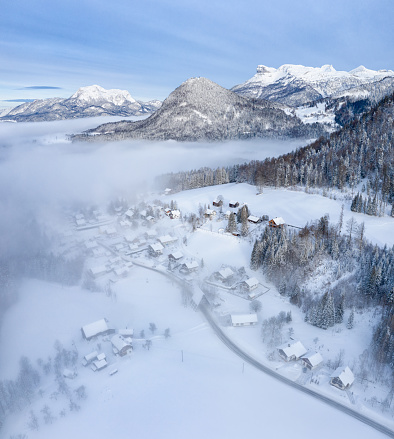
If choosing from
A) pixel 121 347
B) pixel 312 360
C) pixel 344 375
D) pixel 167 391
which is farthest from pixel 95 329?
pixel 344 375

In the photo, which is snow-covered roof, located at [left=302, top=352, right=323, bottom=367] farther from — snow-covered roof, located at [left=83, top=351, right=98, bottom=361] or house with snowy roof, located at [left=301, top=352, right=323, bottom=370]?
snow-covered roof, located at [left=83, top=351, right=98, bottom=361]

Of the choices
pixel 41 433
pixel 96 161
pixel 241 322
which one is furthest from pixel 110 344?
pixel 96 161

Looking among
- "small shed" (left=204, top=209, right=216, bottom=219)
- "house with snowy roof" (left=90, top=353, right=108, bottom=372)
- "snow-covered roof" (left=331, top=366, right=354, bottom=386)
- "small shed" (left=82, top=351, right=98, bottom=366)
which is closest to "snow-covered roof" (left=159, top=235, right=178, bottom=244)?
"small shed" (left=204, top=209, right=216, bottom=219)

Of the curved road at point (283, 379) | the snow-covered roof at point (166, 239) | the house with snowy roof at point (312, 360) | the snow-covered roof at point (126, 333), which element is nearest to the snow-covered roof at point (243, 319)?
the curved road at point (283, 379)

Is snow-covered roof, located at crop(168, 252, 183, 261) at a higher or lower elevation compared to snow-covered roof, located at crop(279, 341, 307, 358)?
higher

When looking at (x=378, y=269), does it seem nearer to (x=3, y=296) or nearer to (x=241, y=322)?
(x=241, y=322)

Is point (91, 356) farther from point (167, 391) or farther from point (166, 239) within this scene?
point (166, 239)

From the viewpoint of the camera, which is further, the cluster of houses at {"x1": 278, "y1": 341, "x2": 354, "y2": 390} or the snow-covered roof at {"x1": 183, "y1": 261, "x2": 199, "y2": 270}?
the snow-covered roof at {"x1": 183, "y1": 261, "x2": 199, "y2": 270}
